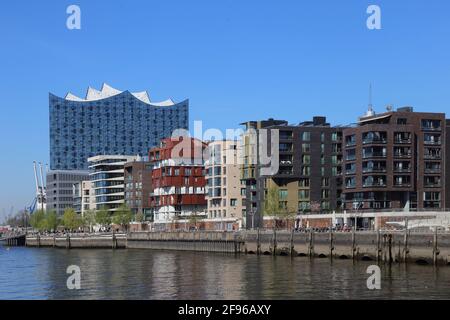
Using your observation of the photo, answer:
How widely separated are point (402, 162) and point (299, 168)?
2508cm

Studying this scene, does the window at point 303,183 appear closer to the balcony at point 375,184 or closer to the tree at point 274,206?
the tree at point 274,206

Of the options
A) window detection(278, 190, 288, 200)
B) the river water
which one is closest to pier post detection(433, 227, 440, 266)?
the river water

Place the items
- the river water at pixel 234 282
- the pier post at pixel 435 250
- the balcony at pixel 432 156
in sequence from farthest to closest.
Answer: the balcony at pixel 432 156, the pier post at pixel 435 250, the river water at pixel 234 282

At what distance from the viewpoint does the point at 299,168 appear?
15738cm

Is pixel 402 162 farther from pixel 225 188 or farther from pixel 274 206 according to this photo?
pixel 225 188

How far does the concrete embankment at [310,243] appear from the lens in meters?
81.7

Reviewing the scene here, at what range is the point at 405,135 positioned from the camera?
5522 inches

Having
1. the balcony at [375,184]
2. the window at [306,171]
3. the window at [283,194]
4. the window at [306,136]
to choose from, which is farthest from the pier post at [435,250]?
the window at [306,136]

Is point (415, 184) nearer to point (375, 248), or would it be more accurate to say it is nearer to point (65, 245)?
point (375, 248)

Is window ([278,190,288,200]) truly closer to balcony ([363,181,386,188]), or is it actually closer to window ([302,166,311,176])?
window ([302,166,311,176])

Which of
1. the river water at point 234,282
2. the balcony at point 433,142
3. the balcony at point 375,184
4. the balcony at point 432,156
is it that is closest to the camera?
the river water at point 234,282

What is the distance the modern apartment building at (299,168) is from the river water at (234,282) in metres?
66.5
